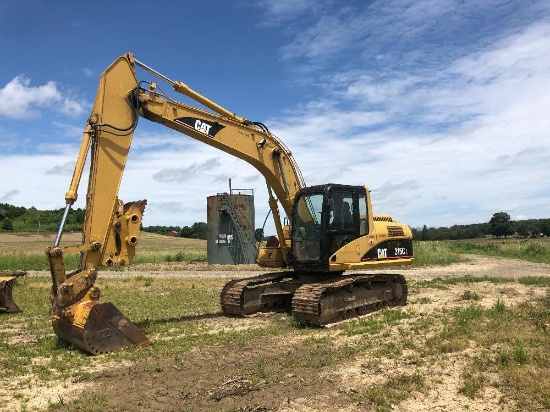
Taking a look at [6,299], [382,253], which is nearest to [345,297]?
[382,253]

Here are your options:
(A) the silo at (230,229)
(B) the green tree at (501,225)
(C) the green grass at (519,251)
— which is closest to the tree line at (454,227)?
(B) the green tree at (501,225)

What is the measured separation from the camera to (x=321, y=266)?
1123cm

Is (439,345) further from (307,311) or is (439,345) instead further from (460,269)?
(460,269)

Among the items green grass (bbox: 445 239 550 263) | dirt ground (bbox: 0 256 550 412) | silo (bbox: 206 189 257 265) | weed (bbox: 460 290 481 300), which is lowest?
dirt ground (bbox: 0 256 550 412)

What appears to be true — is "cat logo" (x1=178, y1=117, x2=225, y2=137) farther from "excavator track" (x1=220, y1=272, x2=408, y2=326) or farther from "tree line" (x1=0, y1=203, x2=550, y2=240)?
"tree line" (x1=0, y1=203, x2=550, y2=240)

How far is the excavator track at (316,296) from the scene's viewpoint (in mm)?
10578

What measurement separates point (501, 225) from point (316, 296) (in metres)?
69.9

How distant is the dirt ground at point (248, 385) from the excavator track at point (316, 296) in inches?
69.2

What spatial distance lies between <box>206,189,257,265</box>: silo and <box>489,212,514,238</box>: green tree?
53595mm

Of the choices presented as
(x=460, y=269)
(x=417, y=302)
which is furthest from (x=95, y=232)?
(x=460, y=269)

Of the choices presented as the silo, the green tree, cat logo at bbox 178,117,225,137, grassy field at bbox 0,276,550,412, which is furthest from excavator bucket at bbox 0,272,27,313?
the green tree

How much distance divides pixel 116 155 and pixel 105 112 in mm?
813

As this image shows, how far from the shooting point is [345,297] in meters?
11.4

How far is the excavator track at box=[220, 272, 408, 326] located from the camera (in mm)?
10578
